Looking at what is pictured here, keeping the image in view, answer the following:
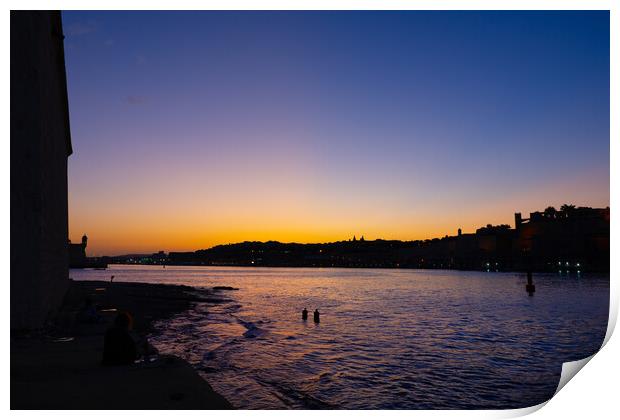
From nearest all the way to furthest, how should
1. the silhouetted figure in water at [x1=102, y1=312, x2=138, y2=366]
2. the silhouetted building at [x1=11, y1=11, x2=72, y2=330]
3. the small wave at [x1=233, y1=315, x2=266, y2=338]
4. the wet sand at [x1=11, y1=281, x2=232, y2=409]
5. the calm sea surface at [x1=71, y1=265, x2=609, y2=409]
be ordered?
the wet sand at [x1=11, y1=281, x2=232, y2=409] < the silhouetted figure in water at [x1=102, y1=312, x2=138, y2=366] < the silhouetted building at [x1=11, y1=11, x2=72, y2=330] < the calm sea surface at [x1=71, y1=265, x2=609, y2=409] < the small wave at [x1=233, y1=315, x2=266, y2=338]

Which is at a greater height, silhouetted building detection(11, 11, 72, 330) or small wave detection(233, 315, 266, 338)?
silhouetted building detection(11, 11, 72, 330)

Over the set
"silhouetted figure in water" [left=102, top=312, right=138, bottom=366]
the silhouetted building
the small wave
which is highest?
the silhouetted building

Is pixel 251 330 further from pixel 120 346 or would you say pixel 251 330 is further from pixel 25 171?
pixel 120 346

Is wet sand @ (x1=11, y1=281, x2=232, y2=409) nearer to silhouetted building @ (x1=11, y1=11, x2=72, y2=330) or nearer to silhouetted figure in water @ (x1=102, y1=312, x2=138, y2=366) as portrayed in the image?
silhouetted figure in water @ (x1=102, y1=312, x2=138, y2=366)

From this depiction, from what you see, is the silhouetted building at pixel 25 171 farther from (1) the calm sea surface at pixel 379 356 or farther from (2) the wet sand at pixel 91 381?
(1) the calm sea surface at pixel 379 356

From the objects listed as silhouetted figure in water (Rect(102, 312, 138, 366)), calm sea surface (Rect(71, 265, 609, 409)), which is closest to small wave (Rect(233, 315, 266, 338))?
calm sea surface (Rect(71, 265, 609, 409))

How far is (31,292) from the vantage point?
14.9 m

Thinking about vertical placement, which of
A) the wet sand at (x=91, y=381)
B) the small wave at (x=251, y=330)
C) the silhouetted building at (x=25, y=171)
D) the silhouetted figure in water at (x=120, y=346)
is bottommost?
the small wave at (x=251, y=330)

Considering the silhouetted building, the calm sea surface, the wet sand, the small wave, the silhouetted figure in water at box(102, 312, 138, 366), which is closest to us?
the wet sand

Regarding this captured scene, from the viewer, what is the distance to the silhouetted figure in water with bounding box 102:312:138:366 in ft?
37.8

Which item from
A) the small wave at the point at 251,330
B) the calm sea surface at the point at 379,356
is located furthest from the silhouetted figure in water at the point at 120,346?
the small wave at the point at 251,330

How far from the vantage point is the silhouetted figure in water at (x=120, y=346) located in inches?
453
